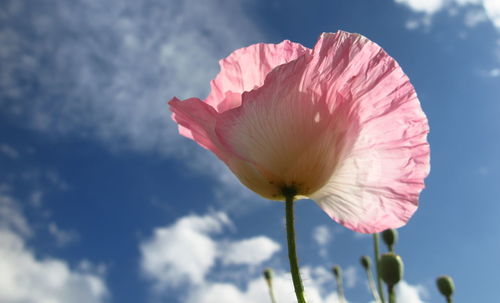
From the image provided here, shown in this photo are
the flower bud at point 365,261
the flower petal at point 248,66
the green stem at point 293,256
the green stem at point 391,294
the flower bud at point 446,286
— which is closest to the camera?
the green stem at point 293,256

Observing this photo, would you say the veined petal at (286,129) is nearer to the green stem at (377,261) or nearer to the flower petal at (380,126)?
the flower petal at (380,126)

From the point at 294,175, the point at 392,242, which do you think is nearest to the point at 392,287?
the point at 392,242

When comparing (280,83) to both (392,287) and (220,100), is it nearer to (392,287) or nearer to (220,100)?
(220,100)

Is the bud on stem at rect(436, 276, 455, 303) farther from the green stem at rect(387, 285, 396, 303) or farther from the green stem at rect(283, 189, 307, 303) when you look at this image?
the green stem at rect(283, 189, 307, 303)

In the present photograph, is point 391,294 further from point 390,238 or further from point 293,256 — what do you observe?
point 293,256

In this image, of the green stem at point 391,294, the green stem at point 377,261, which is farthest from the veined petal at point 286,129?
the green stem at point 377,261

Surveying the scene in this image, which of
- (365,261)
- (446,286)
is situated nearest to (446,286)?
(446,286)
